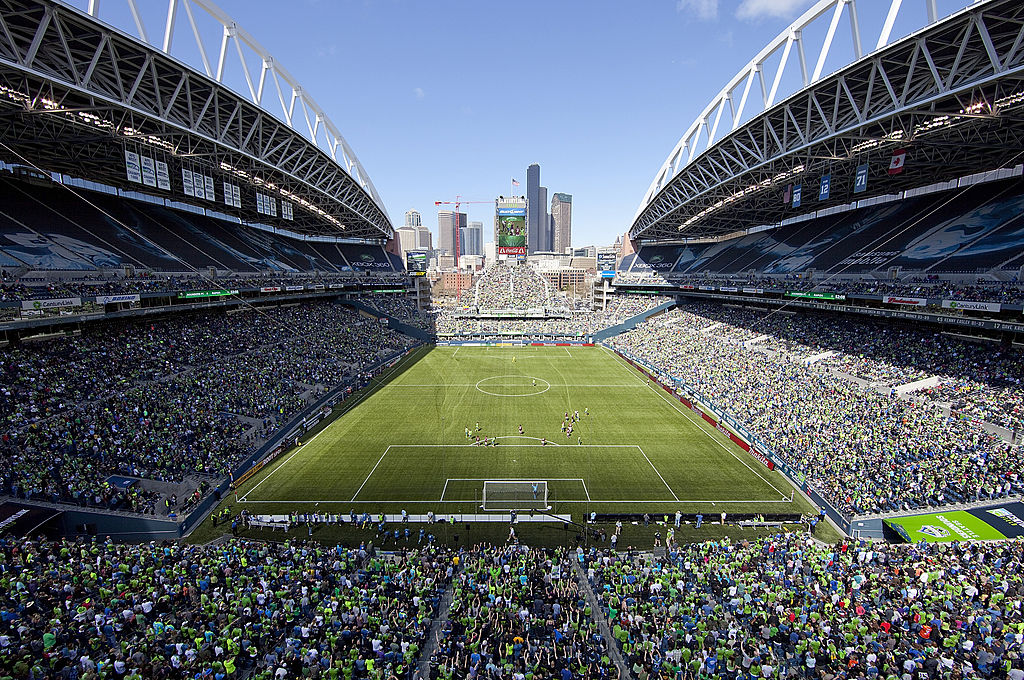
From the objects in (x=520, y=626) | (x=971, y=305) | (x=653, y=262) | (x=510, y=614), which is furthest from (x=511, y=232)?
(x=520, y=626)

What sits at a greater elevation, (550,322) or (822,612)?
(550,322)

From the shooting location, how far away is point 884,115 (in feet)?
73.6

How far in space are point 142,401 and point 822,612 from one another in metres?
31.3

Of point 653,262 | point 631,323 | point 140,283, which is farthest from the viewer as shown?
point 653,262

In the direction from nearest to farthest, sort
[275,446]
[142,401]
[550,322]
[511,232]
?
[142,401], [275,446], [550,322], [511,232]

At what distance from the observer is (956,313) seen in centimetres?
2780

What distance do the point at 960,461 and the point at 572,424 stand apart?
747 inches

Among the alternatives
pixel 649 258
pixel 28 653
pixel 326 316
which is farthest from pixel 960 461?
pixel 649 258

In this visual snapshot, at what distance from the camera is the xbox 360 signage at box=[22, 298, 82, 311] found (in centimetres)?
2373

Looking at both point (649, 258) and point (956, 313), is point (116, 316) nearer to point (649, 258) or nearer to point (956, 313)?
point (956, 313)

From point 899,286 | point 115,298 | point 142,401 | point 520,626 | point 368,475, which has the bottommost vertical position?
point 368,475

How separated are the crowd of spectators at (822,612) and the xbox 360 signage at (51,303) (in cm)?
3029

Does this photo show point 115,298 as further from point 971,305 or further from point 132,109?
point 971,305

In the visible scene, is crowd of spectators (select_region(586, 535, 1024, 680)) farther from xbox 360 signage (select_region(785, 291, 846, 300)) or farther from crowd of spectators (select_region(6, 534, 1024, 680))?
xbox 360 signage (select_region(785, 291, 846, 300))
